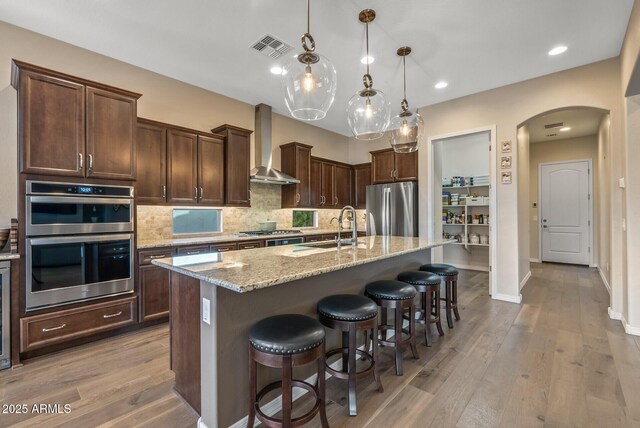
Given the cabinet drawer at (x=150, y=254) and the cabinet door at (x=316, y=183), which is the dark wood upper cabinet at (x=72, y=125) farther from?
the cabinet door at (x=316, y=183)

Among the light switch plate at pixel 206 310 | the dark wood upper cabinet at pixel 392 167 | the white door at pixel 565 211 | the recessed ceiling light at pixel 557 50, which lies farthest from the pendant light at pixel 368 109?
the white door at pixel 565 211

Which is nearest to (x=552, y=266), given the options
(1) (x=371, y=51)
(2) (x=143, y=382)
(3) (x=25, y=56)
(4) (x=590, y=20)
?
(4) (x=590, y=20)

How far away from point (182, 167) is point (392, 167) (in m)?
3.69

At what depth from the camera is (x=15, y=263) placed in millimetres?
2484

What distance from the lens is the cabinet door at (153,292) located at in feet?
10.5

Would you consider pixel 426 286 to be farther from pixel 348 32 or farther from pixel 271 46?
pixel 271 46

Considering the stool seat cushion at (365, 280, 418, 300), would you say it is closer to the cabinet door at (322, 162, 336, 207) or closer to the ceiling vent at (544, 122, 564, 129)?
the cabinet door at (322, 162, 336, 207)

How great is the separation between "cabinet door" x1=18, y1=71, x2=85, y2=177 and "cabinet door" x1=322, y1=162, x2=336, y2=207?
4.04m

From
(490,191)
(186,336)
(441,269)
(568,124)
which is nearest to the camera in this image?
(186,336)

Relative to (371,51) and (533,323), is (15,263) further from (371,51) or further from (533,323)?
(533,323)

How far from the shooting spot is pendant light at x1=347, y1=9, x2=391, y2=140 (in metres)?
2.68

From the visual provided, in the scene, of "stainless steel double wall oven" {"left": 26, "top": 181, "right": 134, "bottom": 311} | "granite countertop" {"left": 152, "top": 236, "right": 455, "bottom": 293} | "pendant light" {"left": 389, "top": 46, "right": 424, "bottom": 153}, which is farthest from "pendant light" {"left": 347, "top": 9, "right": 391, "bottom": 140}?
"stainless steel double wall oven" {"left": 26, "top": 181, "right": 134, "bottom": 311}

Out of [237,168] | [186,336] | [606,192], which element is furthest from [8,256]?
[606,192]

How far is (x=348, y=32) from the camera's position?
2998 millimetres
